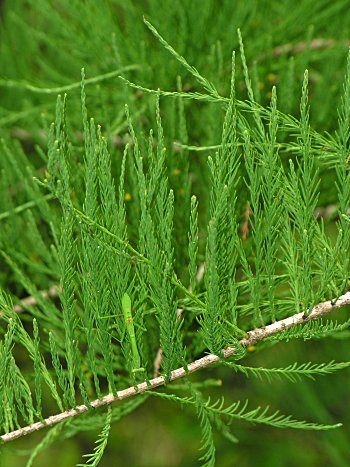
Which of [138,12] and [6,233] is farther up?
[138,12]

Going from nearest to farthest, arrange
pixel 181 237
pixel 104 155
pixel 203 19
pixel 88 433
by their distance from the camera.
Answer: pixel 104 155
pixel 181 237
pixel 203 19
pixel 88 433

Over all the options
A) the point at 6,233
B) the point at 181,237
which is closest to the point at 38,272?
the point at 6,233

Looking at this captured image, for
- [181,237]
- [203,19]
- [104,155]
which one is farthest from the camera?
[203,19]

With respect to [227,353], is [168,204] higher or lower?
higher

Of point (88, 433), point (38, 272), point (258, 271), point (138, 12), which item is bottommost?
point (88, 433)

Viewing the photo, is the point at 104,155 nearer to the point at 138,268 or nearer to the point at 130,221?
the point at 138,268
